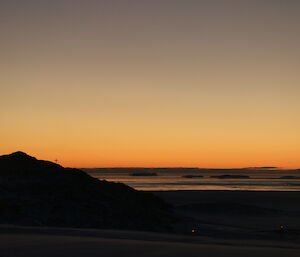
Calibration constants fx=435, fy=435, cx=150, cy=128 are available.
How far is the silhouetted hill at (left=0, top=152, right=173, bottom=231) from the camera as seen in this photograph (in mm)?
24750

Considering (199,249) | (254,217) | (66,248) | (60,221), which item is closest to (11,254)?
Answer: (66,248)

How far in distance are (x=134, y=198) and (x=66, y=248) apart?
22000 mm

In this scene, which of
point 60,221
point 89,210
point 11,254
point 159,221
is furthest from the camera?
point 159,221

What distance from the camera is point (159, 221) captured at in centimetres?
2855

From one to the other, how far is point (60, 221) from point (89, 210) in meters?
2.28

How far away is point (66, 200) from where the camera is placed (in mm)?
26438

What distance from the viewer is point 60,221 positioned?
24.5m

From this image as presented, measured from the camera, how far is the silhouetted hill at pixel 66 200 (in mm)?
24750

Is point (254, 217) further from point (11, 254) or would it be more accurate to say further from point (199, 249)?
point (11, 254)

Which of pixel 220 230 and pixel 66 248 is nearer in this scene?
pixel 66 248

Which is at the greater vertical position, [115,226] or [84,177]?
[84,177]

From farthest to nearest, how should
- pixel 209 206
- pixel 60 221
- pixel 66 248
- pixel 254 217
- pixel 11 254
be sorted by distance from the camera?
pixel 209 206
pixel 254 217
pixel 60 221
pixel 66 248
pixel 11 254

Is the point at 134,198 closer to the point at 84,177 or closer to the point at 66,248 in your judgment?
the point at 84,177

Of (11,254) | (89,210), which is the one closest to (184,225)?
(89,210)
